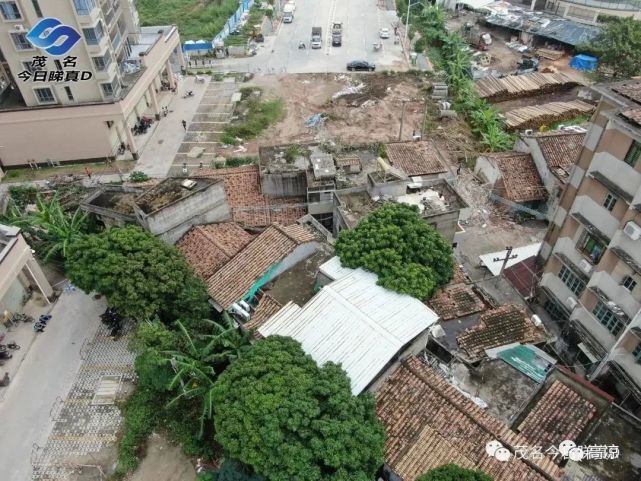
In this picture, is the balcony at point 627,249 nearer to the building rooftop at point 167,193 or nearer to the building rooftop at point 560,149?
the building rooftop at point 560,149

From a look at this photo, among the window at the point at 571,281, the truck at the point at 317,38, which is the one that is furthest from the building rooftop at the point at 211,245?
the truck at the point at 317,38

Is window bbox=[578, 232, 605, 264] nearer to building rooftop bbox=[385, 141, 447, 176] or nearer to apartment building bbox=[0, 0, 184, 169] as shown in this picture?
building rooftop bbox=[385, 141, 447, 176]

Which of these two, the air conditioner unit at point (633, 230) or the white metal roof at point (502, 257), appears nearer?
the air conditioner unit at point (633, 230)

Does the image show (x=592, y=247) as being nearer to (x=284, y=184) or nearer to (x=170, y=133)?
(x=284, y=184)

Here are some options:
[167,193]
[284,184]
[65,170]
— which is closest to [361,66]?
[284,184]

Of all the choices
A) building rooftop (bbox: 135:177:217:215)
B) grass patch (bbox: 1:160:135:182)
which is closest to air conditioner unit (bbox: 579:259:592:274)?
building rooftop (bbox: 135:177:217:215)
